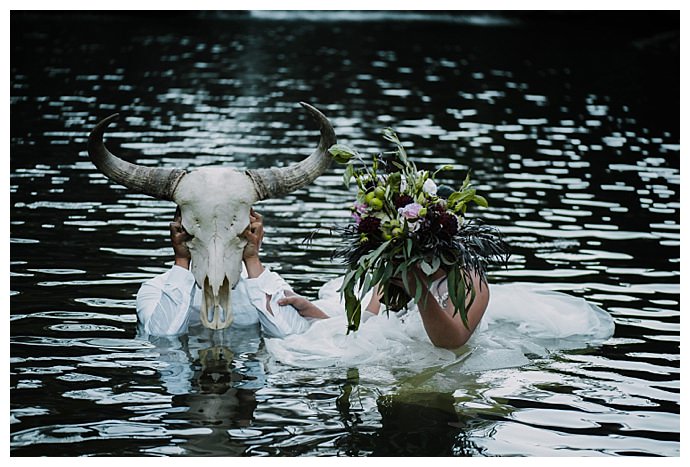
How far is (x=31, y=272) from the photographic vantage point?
39.6ft

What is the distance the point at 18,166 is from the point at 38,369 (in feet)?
30.1

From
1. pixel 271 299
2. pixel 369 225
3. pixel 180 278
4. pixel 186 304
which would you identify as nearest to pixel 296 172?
pixel 271 299

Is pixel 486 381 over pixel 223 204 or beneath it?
beneath

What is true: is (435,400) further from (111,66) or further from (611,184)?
(111,66)

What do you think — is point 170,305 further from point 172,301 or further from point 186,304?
point 186,304

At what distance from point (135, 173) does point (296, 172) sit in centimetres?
142

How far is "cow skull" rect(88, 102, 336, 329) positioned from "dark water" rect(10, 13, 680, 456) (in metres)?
0.57

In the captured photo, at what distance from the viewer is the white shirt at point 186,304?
10.1 meters

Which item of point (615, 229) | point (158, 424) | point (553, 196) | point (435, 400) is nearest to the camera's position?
point (158, 424)

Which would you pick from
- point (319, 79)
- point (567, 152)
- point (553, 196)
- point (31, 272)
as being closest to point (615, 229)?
point (553, 196)

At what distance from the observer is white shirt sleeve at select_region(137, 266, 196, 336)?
10062 millimetres

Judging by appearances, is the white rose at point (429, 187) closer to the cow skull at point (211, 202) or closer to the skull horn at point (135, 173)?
the cow skull at point (211, 202)

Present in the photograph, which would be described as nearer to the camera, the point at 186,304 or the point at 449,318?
the point at 449,318

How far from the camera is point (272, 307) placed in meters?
10.1
